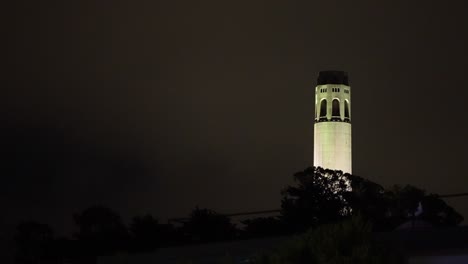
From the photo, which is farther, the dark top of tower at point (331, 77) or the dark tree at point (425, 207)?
the dark top of tower at point (331, 77)

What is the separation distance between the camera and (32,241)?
4879 inches

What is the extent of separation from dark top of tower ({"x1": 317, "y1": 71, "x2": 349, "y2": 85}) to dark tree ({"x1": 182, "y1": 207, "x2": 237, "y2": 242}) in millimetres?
82117

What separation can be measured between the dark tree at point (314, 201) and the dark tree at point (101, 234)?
12811mm

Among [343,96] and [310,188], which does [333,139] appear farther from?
[310,188]

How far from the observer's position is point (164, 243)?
90812 mm

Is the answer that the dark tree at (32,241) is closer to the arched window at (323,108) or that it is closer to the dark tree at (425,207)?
the dark tree at (425,207)

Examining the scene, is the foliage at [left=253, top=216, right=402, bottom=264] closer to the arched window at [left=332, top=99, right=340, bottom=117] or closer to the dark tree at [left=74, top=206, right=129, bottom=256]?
the dark tree at [left=74, top=206, right=129, bottom=256]

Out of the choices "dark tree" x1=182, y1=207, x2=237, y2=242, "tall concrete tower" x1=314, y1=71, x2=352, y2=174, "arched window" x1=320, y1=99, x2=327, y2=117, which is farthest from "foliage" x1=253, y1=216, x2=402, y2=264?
"arched window" x1=320, y1=99, x2=327, y2=117

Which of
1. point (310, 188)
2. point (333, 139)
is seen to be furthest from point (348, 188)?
point (333, 139)

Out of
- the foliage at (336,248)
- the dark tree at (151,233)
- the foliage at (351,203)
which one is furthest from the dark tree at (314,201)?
the foliage at (336,248)

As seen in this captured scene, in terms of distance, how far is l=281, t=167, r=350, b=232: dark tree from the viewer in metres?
110

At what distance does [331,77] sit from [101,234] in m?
90.0

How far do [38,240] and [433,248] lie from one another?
7764cm

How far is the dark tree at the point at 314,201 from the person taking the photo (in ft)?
361
